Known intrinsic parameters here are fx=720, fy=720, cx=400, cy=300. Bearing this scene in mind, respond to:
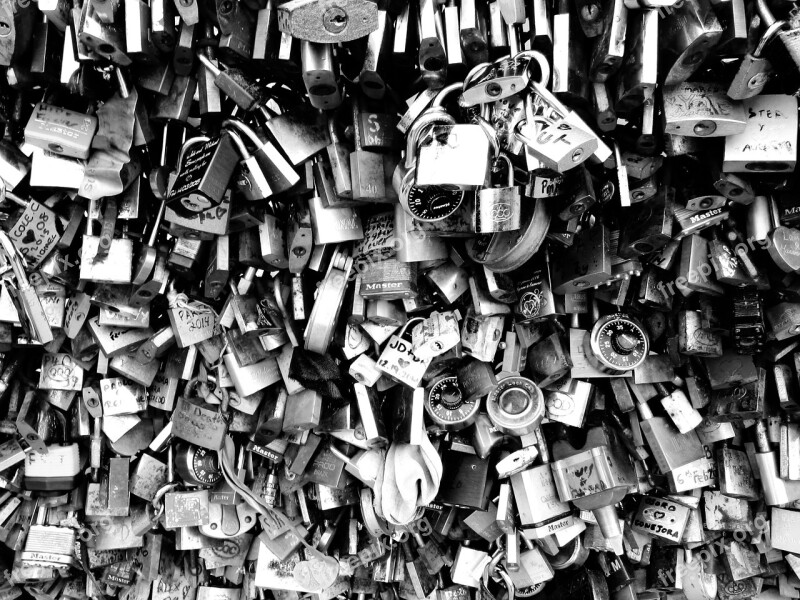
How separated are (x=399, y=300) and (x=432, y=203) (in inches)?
14.3

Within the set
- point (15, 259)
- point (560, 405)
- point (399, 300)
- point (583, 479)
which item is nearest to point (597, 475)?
point (583, 479)

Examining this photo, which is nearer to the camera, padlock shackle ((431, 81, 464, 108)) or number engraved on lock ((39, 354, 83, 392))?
padlock shackle ((431, 81, 464, 108))

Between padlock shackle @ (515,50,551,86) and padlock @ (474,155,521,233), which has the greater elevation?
padlock shackle @ (515,50,551,86)

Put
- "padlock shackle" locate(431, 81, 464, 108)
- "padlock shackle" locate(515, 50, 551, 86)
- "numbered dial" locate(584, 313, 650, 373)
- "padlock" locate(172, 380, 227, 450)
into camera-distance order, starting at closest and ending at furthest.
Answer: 1. "padlock shackle" locate(515, 50, 551, 86)
2. "padlock shackle" locate(431, 81, 464, 108)
3. "numbered dial" locate(584, 313, 650, 373)
4. "padlock" locate(172, 380, 227, 450)

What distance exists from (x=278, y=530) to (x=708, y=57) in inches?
71.0

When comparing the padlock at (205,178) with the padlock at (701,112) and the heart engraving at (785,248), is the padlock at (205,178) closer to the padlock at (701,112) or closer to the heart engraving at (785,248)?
the padlock at (701,112)

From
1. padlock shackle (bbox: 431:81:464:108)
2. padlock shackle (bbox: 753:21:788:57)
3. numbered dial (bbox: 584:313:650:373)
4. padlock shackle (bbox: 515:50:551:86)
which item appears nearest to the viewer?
padlock shackle (bbox: 753:21:788:57)

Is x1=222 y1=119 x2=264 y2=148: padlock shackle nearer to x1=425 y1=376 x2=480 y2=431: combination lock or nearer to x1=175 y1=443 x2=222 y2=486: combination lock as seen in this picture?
x1=425 y1=376 x2=480 y2=431: combination lock

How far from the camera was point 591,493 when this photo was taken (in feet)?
6.80

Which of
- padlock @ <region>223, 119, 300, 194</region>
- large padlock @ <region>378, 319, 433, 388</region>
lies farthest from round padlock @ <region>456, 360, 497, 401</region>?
padlock @ <region>223, 119, 300, 194</region>

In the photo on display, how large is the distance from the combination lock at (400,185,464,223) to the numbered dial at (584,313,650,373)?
59cm

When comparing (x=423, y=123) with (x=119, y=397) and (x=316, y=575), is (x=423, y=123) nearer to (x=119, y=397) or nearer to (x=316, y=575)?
(x=119, y=397)

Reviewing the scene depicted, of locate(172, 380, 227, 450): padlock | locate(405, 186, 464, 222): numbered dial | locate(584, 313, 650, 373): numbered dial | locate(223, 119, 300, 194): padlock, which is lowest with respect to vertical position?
locate(172, 380, 227, 450): padlock

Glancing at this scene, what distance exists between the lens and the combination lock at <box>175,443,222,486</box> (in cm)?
223
